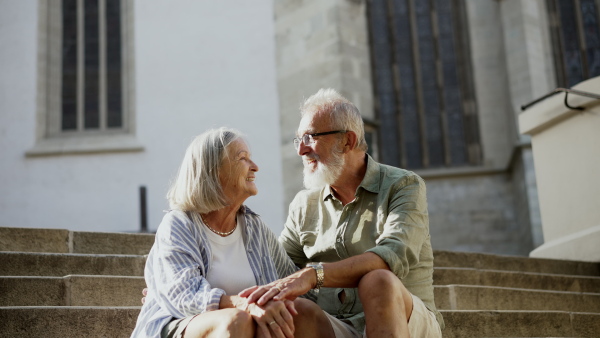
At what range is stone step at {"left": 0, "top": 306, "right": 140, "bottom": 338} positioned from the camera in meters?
3.04

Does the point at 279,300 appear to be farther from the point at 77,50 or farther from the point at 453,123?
the point at 453,123

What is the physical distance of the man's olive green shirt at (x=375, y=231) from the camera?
2.86 m

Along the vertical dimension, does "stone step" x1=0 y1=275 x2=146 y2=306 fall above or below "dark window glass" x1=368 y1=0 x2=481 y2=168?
below

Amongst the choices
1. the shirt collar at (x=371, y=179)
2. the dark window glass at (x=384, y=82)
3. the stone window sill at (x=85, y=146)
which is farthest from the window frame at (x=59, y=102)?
the shirt collar at (x=371, y=179)

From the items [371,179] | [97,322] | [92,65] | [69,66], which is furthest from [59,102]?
[371,179]

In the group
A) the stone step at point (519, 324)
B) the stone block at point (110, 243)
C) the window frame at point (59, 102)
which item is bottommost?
the stone step at point (519, 324)

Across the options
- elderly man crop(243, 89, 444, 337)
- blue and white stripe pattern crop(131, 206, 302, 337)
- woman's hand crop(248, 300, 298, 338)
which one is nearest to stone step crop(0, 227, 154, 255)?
elderly man crop(243, 89, 444, 337)

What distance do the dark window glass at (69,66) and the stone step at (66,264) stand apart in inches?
283

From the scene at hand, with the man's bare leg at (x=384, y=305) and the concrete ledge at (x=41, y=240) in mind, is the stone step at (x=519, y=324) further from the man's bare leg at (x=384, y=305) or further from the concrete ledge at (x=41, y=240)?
the concrete ledge at (x=41, y=240)

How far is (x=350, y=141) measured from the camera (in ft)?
10.6

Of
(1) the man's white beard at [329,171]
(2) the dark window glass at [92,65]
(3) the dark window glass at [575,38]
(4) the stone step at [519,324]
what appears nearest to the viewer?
(1) the man's white beard at [329,171]

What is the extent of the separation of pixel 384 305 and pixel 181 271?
65 cm

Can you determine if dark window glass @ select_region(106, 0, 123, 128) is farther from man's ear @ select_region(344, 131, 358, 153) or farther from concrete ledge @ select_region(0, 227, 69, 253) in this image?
man's ear @ select_region(344, 131, 358, 153)

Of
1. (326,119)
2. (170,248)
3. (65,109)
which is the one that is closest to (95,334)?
(170,248)
